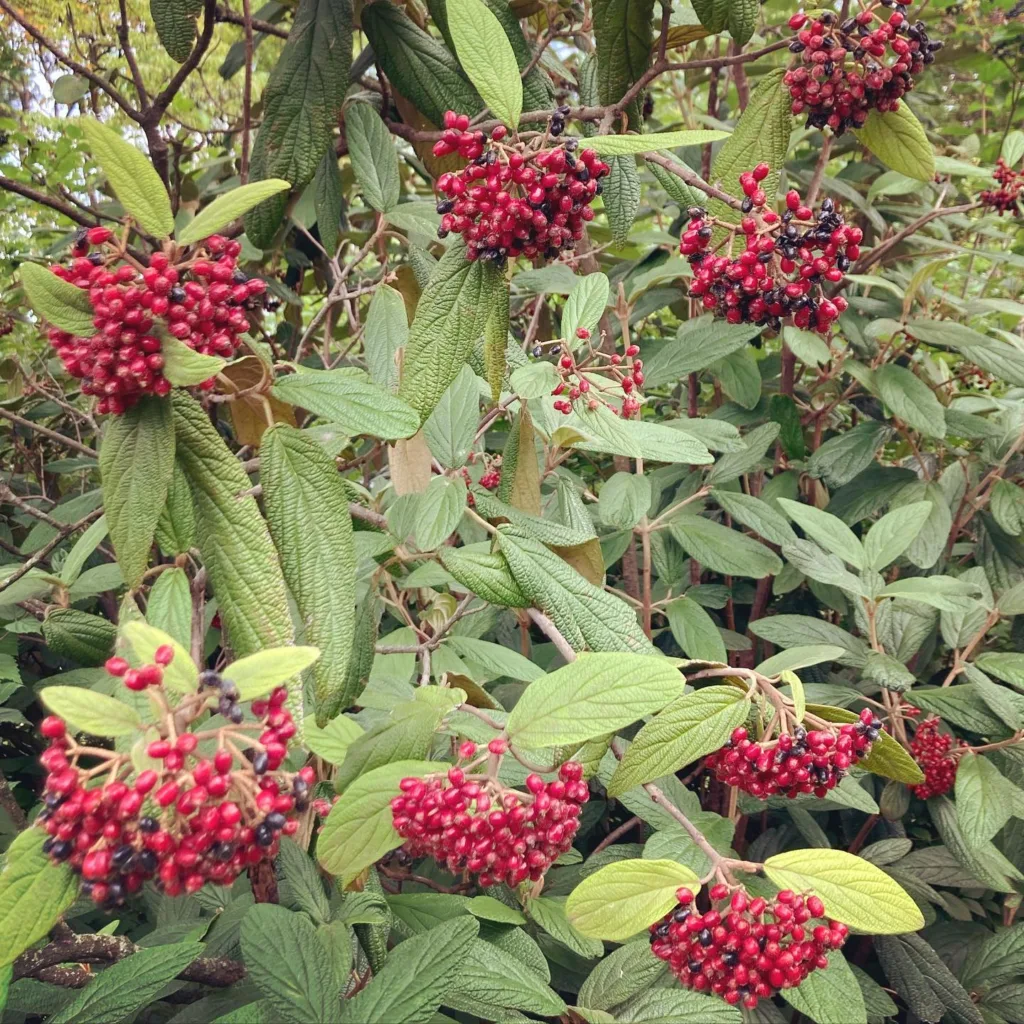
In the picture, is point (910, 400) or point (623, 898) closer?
point (623, 898)

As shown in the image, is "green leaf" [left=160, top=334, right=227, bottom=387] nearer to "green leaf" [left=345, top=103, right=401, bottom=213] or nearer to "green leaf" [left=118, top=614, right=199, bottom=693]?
"green leaf" [left=118, top=614, right=199, bottom=693]

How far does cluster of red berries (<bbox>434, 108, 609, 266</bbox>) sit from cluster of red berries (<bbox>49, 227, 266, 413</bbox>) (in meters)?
0.32

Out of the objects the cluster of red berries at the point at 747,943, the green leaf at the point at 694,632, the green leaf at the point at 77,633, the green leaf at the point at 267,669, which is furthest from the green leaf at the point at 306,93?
the cluster of red berries at the point at 747,943

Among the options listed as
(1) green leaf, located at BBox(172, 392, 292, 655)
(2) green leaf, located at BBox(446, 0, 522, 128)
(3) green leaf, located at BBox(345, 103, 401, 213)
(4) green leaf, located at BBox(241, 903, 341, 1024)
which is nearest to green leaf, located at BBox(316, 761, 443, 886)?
(4) green leaf, located at BBox(241, 903, 341, 1024)

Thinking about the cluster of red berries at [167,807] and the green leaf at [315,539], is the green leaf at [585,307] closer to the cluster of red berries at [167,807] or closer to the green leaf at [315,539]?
the green leaf at [315,539]

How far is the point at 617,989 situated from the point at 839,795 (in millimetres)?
535

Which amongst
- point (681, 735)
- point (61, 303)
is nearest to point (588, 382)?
point (681, 735)

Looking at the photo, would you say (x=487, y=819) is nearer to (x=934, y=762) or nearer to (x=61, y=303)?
(x=61, y=303)

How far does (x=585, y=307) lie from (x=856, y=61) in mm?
534

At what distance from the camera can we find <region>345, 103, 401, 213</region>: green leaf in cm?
161

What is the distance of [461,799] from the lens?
1020mm

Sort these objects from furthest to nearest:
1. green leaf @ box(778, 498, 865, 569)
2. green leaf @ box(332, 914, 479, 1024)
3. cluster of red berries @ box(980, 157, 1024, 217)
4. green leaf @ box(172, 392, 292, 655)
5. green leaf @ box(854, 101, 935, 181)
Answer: cluster of red berries @ box(980, 157, 1024, 217) → green leaf @ box(778, 498, 865, 569) → green leaf @ box(854, 101, 935, 181) → green leaf @ box(332, 914, 479, 1024) → green leaf @ box(172, 392, 292, 655)

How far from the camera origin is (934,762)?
6.14 ft

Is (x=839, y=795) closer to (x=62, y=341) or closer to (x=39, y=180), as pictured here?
(x=62, y=341)
